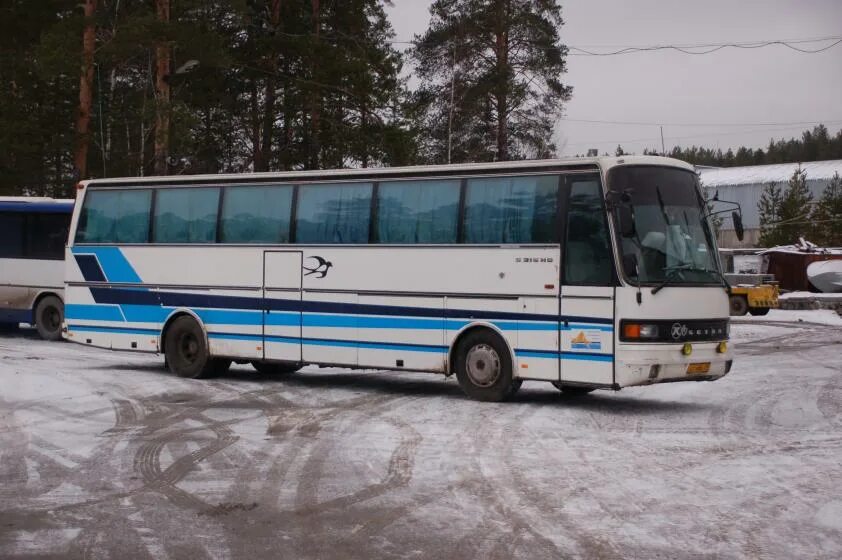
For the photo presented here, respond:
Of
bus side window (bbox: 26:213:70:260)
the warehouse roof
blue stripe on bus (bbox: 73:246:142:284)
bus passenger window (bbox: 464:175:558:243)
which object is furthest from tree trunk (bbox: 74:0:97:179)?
the warehouse roof

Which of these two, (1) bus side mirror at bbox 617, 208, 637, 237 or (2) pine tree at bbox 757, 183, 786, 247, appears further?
(2) pine tree at bbox 757, 183, 786, 247

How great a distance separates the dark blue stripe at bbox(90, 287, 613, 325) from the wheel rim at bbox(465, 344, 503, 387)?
0.43 metres

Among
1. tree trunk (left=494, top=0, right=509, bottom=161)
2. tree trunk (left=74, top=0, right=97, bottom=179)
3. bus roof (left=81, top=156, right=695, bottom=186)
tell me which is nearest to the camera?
bus roof (left=81, top=156, right=695, bottom=186)

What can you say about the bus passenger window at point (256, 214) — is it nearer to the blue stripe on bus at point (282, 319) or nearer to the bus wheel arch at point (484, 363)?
the blue stripe on bus at point (282, 319)

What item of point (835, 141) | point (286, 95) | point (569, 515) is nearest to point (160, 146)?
point (286, 95)

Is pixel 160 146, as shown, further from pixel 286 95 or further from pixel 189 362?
pixel 189 362

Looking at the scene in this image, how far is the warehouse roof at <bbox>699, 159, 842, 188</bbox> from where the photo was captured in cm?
9150

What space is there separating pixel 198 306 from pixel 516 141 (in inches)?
1203

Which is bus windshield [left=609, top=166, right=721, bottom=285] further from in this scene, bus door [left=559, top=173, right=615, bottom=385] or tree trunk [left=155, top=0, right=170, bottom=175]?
tree trunk [left=155, top=0, right=170, bottom=175]

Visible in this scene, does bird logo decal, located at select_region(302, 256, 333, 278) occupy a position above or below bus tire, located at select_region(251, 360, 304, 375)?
above

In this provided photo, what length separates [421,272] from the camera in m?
15.7

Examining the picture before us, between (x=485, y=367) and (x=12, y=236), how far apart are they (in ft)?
54.9

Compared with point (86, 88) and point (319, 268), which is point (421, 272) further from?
point (86, 88)

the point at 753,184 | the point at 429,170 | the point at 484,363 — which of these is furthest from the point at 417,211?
the point at 753,184
